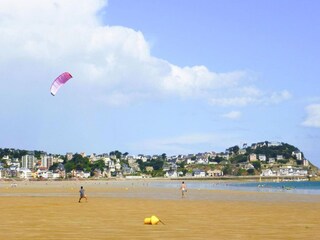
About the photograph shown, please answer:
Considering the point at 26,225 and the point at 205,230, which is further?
the point at 26,225

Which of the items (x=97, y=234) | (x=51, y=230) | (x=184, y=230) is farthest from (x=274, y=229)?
(x=51, y=230)

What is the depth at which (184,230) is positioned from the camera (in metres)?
16.1

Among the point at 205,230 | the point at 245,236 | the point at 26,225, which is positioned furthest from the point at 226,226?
the point at 26,225

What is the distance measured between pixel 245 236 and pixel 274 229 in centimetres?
227

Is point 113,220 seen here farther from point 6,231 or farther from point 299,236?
point 299,236

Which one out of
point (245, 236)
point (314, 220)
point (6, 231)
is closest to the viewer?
point (245, 236)

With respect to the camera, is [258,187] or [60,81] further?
[258,187]

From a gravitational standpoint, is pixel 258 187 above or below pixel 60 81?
below

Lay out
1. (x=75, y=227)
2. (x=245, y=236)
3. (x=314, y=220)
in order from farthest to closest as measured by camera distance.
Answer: (x=314, y=220), (x=75, y=227), (x=245, y=236)

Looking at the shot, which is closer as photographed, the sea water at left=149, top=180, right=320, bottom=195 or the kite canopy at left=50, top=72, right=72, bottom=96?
the kite canopy at left=50, top=72, right=72, bottom=96

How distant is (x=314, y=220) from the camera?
790 inches

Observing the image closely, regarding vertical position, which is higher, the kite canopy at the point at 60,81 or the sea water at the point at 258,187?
the kite canopy at the point at 60,81

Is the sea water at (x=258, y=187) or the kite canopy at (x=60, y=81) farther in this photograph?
the sea water at (x=258, y=187)

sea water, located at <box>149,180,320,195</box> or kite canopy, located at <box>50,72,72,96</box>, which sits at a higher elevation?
kite canopy, located at <box>50,72,72,96</box>
